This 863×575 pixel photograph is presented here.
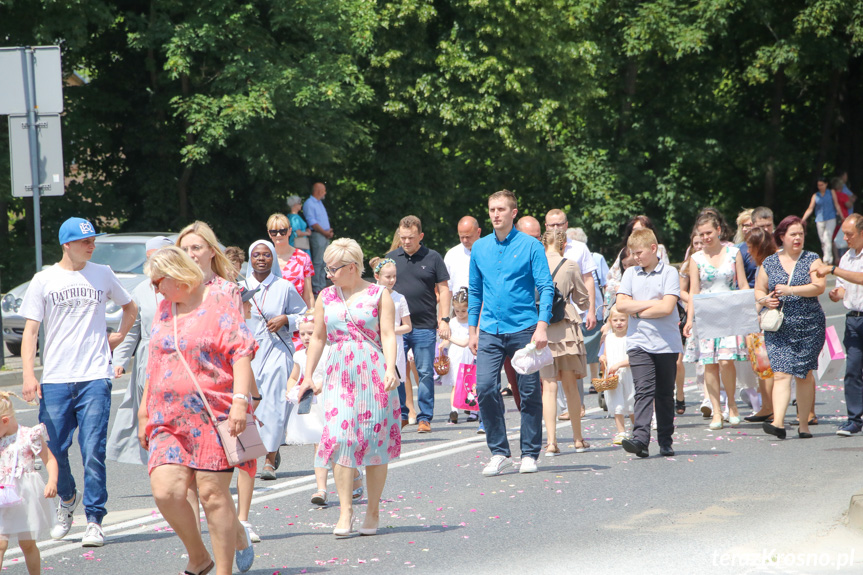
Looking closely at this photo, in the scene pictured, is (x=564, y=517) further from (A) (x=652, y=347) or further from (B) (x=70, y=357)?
(B) (x=70, y=357)

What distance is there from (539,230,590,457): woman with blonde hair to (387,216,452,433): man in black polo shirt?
1802 millimetres

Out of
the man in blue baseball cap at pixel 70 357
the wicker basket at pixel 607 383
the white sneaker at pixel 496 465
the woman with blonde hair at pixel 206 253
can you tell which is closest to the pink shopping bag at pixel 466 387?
the wicker basket at pixel 607 383

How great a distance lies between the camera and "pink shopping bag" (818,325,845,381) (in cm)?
1025

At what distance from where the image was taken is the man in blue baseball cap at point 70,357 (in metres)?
6.91

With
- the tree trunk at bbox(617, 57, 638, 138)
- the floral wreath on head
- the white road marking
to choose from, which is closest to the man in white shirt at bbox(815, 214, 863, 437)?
the white road marking

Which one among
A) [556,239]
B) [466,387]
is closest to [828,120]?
[466,387]

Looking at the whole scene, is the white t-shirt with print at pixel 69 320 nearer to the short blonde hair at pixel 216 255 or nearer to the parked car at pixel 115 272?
the short blonde hair at pixel 216 255

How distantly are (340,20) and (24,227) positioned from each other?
27.8ft

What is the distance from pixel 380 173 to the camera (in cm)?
3155

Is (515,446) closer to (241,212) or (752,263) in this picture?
(752,263)

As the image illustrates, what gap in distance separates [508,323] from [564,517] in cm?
192

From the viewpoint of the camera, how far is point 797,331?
32.2 feet

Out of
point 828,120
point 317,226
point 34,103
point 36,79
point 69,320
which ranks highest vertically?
point 828,120

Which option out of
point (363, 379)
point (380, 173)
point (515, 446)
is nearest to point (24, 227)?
point (380, 173)
